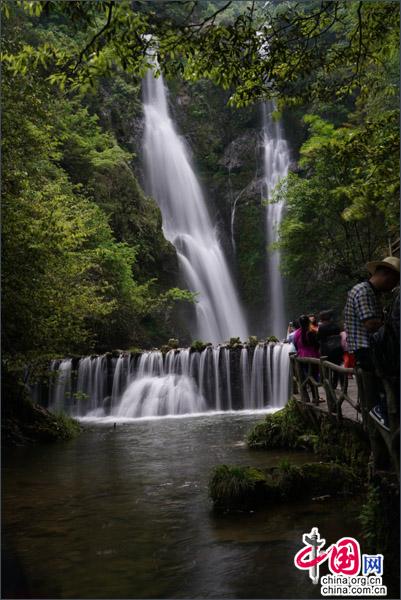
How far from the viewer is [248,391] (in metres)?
18.9

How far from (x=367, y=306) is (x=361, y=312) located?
0.24 ft

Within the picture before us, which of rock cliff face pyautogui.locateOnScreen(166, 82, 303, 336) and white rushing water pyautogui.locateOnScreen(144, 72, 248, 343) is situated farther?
rock cliff face pyautogui.locateOnScreen(166, 82, 303, 336)

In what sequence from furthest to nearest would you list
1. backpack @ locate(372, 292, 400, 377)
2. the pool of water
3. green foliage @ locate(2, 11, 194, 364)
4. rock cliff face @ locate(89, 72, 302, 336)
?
rock cliff face @ locate(89, 72, 302, 336) → green foliage @ locate(2, 11, 194, 364) → the pool of water → backpack @ locate(372, 292, 400, 377)

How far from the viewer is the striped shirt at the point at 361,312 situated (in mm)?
4719

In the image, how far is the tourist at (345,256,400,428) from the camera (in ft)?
15.3

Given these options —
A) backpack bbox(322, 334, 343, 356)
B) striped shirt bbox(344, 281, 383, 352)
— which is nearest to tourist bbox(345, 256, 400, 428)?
striped shirt bbox(344, 281, 383, 352)

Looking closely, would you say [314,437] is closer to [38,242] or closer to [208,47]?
[38,242]

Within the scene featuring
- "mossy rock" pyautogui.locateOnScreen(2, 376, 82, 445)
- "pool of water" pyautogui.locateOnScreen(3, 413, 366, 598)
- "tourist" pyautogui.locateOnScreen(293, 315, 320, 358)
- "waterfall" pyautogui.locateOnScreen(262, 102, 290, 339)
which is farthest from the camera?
"waterfall" pyautogui.locateOnScreen(262, 102, 290, 339)

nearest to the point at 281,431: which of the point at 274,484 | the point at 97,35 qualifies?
the point at 274,484

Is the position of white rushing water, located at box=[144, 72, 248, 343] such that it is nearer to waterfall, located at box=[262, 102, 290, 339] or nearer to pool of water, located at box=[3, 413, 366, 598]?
waterfall, located at box=[262, 102, 290, 339]

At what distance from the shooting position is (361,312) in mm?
4750

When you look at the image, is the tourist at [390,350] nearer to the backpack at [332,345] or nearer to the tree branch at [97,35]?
the tree branch at [97,35]

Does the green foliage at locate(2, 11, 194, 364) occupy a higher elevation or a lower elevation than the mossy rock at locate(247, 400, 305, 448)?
higher

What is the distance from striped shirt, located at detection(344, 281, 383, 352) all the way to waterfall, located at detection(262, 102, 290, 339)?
2563cm
